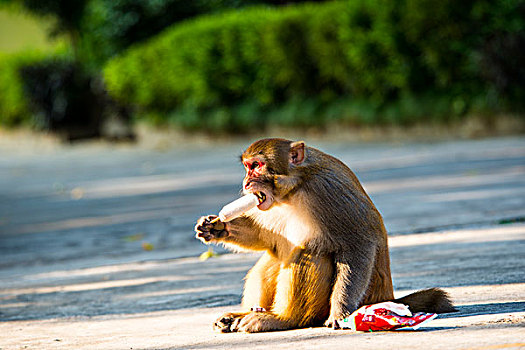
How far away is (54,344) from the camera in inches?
163

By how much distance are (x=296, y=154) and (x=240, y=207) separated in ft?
1.29

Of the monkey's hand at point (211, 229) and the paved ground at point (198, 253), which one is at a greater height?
the monkey's hand at point (211, 229)

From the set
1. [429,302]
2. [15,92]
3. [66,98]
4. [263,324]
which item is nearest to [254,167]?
[263,324]

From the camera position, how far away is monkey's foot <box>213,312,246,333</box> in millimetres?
4047

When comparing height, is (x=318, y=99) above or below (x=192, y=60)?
below

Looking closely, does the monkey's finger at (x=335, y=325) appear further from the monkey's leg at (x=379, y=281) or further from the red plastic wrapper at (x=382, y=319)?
the monkey's leg at (x=379, y=281)

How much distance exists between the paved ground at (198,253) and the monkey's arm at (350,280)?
0.45ft

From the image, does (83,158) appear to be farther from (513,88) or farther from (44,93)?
(513,88)

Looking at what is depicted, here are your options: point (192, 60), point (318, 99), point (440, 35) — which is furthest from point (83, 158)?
point (440, 35)

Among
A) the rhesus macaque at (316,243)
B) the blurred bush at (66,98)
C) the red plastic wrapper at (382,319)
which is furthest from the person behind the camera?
the blurred bush at (66,98)

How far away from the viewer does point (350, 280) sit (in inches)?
150

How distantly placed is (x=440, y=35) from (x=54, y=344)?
37.7 feet

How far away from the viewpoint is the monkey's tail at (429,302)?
400 cm

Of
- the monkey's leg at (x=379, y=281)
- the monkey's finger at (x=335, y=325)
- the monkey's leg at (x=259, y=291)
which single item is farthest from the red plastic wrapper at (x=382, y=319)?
the monkey's leg at (x=259, y=291)
